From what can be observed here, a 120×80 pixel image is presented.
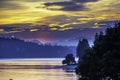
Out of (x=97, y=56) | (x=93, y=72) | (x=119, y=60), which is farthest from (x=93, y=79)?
(x=119, y=60)

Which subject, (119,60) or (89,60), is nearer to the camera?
(119,60)

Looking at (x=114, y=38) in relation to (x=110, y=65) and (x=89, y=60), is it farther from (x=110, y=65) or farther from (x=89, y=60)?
(x=89, y=60)

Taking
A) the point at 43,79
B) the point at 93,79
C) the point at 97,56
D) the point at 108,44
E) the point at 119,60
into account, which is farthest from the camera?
the point at 43,79

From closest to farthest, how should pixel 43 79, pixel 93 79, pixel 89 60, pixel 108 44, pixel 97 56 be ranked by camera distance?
1. pixel 108 44
2. pixel 97 56
3. pixel 93 79
4. pixel 89 60
5. pixel 43 79

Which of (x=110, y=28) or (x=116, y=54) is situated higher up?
(x=110, y=28)

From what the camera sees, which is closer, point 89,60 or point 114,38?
point 114,38

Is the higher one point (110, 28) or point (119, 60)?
point (110, 28)

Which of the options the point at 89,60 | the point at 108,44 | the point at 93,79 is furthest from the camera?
the point at 89,60

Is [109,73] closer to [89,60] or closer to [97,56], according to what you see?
[97,56]

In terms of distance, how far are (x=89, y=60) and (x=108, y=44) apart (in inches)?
659

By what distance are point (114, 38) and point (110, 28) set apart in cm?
317

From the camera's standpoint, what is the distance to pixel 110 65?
51719 millimetres

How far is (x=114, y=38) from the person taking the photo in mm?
54750

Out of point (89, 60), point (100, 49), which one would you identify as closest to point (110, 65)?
point (100, 49)
